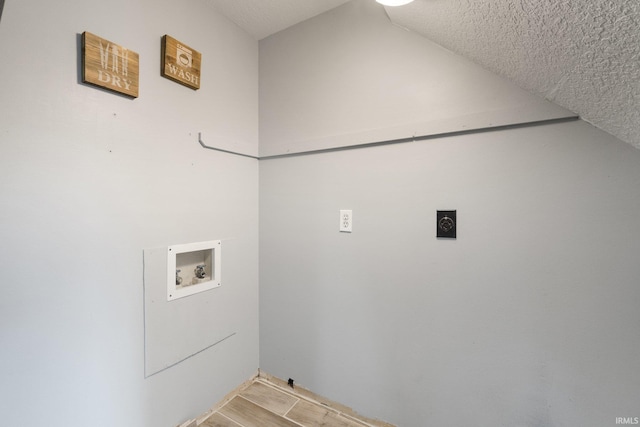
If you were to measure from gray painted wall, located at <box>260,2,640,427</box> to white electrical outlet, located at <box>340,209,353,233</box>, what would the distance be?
0.05 meters

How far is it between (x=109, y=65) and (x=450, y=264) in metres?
1.74

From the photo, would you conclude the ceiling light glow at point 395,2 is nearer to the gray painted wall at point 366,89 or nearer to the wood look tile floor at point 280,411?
the gray painted wall at point 366,89

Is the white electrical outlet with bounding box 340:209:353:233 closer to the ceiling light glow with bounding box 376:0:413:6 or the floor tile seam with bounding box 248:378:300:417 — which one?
the ceiling light glow with bounding box 376:0:413:6

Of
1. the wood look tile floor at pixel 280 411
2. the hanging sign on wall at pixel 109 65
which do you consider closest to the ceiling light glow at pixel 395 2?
the hanging sign on wall at pixel 109 65

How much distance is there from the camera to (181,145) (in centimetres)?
138

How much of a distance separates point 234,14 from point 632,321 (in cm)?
241

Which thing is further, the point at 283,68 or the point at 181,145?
the point at 283,68

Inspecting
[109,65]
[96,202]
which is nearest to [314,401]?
[96,202]

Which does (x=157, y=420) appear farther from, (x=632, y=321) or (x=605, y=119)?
(x=605, y=119)

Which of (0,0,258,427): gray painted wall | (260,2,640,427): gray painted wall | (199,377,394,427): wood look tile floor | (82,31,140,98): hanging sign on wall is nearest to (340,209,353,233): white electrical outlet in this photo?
(260,2,640,427): gray painted wall

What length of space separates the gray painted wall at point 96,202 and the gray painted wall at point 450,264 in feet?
1.57

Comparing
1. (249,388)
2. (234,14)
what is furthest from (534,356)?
(234,14)

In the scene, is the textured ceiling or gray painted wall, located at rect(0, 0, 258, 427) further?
the textured ceiling

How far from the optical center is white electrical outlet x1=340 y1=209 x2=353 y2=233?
150cm
